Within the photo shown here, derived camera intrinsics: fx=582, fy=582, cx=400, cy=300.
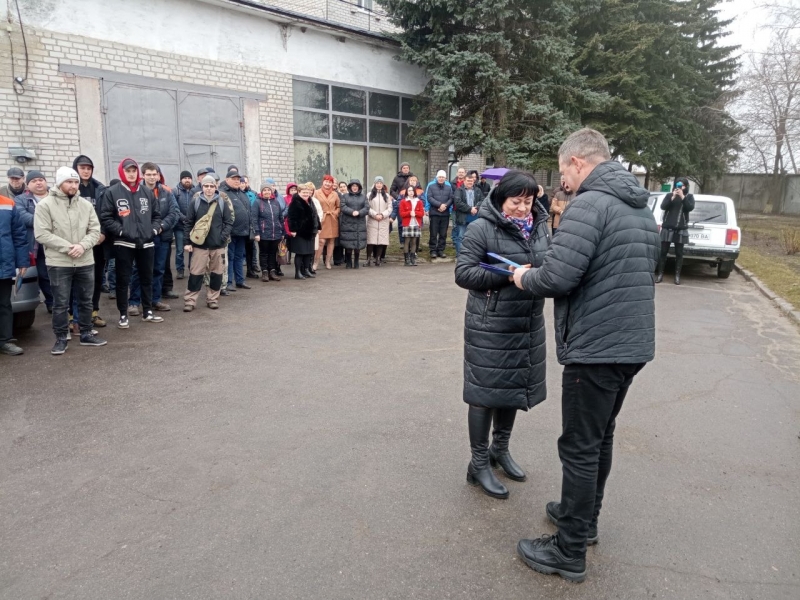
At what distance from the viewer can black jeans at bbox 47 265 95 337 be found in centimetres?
625

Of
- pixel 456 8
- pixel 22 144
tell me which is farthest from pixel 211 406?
A: pixel 456 8

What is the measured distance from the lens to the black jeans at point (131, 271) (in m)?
7.21

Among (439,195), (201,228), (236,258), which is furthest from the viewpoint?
(439,195)

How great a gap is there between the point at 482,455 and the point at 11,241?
5482 millimetres

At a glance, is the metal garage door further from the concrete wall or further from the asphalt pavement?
the concrete wall

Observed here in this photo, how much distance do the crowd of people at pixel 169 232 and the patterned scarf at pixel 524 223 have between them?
1824 mm

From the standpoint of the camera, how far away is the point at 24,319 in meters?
6.95

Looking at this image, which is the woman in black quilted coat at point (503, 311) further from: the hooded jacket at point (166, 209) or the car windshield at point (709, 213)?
the car windshield at point (709, 213)

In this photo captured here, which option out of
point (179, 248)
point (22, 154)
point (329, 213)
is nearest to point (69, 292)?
point (179, 248)

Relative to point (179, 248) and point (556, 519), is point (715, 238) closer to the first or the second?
point (179, 248)

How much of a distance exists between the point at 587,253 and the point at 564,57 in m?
14.6

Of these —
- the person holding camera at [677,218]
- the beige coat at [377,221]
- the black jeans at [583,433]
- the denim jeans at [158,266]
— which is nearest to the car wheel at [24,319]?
the denim jeans at [158,266]

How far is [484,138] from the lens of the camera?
15.1 metres

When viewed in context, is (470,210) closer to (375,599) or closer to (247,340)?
(247,340)
